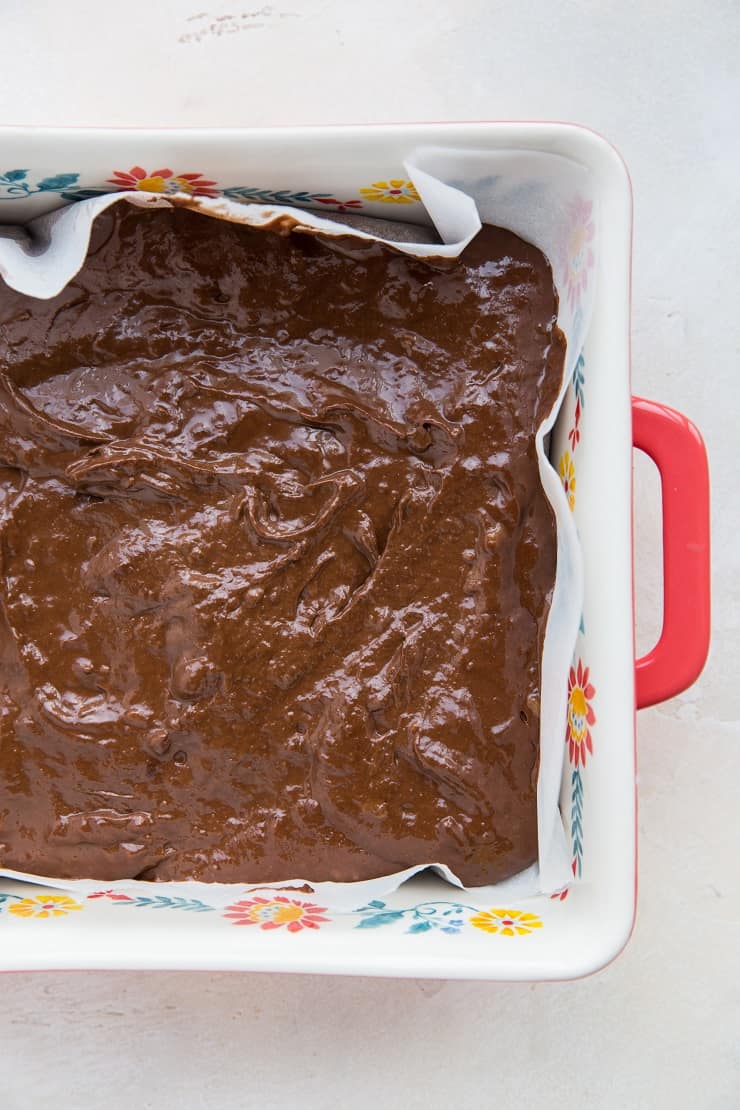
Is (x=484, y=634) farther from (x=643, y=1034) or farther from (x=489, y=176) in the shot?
(x=643, y=1034)

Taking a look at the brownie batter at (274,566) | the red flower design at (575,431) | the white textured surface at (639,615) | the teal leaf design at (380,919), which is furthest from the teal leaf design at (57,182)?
the teal leaf design at (380,919)

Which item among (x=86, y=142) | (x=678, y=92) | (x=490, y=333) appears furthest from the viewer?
(x=678, y=92)

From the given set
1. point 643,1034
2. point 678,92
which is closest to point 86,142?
point 678,92

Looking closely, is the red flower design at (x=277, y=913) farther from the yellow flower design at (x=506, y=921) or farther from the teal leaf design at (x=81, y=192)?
the teal leaf design at (x=81, y=192)

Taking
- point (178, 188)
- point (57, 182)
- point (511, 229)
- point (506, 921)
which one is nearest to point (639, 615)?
point (506, 921)

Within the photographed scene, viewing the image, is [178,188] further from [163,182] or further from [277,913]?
[277,913]

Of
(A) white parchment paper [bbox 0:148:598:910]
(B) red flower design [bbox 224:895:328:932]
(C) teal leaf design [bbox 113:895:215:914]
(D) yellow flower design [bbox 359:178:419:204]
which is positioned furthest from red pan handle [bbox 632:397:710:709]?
(C) teal leaf design [bbox 113:895:215:914]
